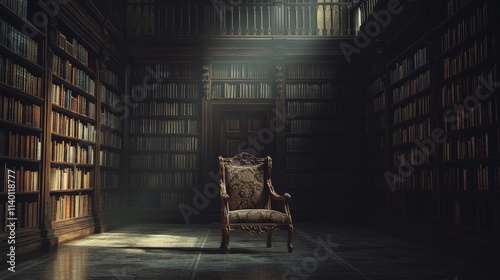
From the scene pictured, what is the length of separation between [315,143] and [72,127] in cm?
424

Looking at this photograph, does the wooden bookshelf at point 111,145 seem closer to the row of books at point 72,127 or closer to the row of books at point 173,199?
the row of books at point 72,127

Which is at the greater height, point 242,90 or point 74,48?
point 74,48

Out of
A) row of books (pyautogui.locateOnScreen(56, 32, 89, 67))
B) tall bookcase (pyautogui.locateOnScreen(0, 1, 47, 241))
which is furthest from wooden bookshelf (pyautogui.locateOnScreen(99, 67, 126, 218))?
tall bookcase (pyautogui.locateOnScreen(0, 1, 47, 241))

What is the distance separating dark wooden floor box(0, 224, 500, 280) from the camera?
3979mm

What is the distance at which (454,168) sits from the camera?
5.54 meters

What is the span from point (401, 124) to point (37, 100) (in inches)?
178

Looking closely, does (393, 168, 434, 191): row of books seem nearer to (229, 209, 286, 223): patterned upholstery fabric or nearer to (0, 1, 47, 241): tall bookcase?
(229, 209, 286, 223): patterned upholstery fabric

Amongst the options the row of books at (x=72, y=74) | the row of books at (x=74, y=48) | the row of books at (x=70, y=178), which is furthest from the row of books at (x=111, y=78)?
the row of books at (x=70, y=178)

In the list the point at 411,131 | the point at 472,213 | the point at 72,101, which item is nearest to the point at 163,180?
the point at 72,101

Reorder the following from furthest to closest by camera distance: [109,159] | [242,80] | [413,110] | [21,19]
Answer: [242,80] → [109,159] → [413,110] → [21,19]

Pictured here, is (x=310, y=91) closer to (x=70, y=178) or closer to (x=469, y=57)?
(x=469, y=57)

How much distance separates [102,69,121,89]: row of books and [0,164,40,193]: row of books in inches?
106

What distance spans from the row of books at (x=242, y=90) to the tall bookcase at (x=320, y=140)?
0.37m

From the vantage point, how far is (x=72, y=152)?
257 inches
